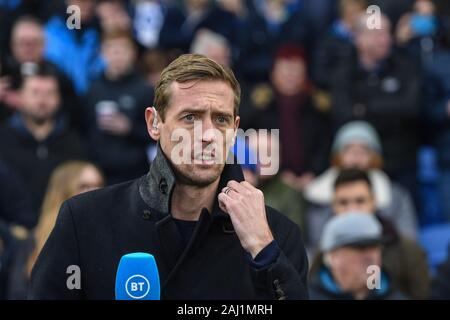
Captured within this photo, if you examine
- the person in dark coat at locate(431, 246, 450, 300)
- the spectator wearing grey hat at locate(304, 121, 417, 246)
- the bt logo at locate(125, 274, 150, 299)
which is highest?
the spectator wearing grey hat at locate(304, 121, 417, 246)

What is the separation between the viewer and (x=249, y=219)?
3742 mm

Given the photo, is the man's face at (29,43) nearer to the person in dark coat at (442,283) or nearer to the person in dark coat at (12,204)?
the person in dark coat at (12,204)

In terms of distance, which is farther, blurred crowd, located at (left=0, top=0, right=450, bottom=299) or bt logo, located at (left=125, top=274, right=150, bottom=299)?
blurred crowd, located at (left=0, top=0, right=450, bottom=299)

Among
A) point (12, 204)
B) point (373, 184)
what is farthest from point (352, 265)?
point (12, 204)

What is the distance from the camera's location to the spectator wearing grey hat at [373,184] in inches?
354

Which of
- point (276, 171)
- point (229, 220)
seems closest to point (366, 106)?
point (276, 171)

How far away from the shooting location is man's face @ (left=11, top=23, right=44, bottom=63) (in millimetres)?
10047

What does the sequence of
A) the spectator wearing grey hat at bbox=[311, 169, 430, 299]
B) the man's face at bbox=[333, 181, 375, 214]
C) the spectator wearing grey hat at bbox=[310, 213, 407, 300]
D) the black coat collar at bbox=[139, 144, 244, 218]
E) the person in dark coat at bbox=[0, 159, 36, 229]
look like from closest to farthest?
the black coat collar at bbox=[139, 144, 244, 218] < the spectator wearing grey hat at bbox=[310, 213, 407, 300] < the spectator wearing grey hat at bbox=[311, 169, 430, 299] < the man's face at bbox=[333, 181, 375, 214] < the person in dark coat at bbox=[0, 159, 36, 229]

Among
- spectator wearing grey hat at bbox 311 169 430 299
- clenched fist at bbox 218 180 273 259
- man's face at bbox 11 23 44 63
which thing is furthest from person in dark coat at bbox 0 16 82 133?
clenched fist at bbox 218 180 273 259

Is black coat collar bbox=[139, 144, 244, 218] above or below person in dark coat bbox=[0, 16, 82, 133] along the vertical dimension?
below

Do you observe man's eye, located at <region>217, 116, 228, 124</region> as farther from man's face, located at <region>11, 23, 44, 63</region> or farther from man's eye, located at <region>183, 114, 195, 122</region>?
man's face, located at <region>11, 23, 44, 63</region>

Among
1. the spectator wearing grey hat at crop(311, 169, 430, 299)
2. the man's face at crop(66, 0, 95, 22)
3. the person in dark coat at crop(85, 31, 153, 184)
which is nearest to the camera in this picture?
the spectator wearing grey hat at crop(311, 169, 430, 299)

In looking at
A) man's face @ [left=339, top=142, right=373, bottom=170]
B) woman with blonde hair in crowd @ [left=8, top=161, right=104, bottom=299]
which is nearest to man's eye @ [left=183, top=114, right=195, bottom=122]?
woman with blonde hair in crowd @ [left=8, top=161, right=104, bottom=299]

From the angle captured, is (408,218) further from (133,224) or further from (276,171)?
(133,224)
